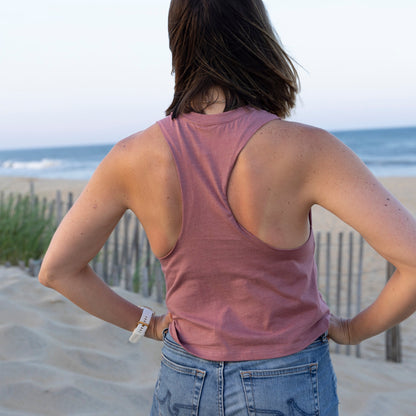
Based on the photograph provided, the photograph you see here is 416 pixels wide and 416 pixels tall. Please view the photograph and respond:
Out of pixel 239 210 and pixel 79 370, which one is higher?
pixel 239 210

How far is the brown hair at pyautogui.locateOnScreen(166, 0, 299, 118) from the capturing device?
3.77ft

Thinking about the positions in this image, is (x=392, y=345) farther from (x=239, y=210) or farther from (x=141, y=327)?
(x=239, y=210)

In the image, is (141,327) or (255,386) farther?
(141,327)

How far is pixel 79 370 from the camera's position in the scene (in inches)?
123

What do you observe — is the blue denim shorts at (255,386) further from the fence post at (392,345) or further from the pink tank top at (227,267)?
the fence post at (392,345)

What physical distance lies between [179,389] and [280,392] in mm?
239

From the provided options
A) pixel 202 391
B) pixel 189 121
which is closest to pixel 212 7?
pixel 189 121

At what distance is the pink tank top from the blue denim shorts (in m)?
0.03

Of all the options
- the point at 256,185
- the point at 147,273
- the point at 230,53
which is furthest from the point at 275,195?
the point at 147,273

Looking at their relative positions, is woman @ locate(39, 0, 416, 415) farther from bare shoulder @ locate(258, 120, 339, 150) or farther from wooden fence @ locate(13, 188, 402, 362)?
wooden fence @ locate(13, 188, 402, 362)

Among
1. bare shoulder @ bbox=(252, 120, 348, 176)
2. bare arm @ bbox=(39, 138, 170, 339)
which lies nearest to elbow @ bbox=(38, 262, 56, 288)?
bare arm @ bbox=(39, 138, 170, 339)

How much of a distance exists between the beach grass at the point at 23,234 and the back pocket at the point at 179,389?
4.32m

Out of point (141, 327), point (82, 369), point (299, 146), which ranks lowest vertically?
point (82, 369)

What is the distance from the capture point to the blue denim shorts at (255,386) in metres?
1.12
